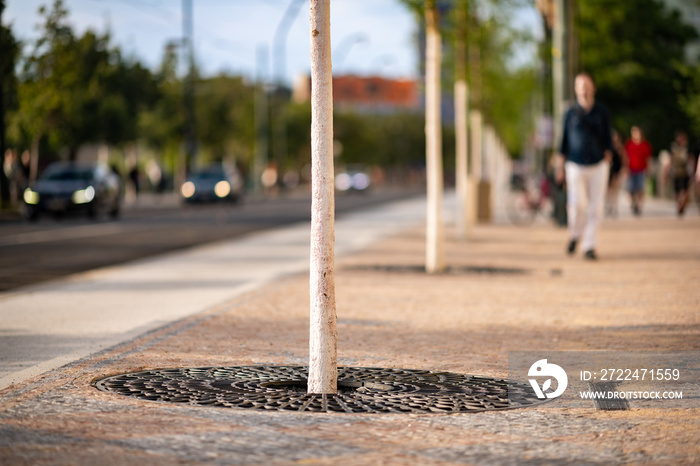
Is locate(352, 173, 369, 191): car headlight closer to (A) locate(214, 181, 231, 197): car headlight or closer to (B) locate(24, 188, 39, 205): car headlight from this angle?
(A) locate(214, 181, 231, 197): car headlight

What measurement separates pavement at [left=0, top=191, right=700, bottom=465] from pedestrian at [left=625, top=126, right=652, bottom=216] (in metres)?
9.36

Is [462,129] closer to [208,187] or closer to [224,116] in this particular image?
[208,187]

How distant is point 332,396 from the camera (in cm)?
655

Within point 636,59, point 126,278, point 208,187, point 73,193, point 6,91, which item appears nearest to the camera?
point 126,278

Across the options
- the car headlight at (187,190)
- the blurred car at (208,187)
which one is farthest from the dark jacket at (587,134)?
the car headlight at (187,190)

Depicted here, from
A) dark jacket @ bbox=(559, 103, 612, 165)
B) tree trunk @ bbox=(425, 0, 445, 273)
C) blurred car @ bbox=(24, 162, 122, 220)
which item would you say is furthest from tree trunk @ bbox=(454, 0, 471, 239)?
blurred car @ bbox=(24, 162, 122, 220)

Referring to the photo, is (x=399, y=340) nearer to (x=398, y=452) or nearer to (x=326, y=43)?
(x=326, y=43)

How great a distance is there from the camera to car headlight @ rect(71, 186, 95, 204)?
112ft

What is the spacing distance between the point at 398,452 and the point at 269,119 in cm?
9766

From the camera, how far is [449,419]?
592cm

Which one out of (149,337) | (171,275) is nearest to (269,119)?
(171,275)

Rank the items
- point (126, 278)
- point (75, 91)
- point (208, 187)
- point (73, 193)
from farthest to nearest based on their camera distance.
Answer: point (75, 91), point (208, 187), point (73, 193), point (126, 278)

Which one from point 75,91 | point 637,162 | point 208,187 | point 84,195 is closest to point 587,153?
point 637,162

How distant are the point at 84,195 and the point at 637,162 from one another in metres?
15.1
